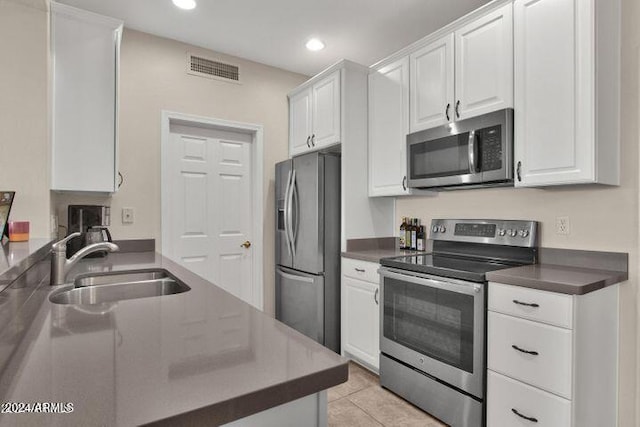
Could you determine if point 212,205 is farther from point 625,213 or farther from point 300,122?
point 625,213

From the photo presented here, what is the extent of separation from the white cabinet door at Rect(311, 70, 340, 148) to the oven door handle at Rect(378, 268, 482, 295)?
1.25 meters

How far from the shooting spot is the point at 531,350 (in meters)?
1.70

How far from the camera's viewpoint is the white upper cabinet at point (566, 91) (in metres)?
1.76

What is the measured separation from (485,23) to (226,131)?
237cm

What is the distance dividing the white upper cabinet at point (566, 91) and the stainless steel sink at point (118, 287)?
1.93 metres

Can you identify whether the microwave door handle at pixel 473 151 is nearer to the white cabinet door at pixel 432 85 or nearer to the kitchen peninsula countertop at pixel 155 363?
the white cabinet door at pixel 432 85

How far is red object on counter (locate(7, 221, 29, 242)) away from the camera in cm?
179

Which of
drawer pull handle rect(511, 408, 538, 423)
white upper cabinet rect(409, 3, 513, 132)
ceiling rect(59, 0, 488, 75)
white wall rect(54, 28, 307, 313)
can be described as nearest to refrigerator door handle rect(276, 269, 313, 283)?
white wall rect(54, 28, 307, 313)

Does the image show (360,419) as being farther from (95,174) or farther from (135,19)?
(135,19)

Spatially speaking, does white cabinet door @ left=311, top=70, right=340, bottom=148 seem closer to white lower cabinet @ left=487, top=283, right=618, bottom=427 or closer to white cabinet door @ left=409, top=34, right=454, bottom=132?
white cabinet door @ left=409, top=34, right=454, bottom=132

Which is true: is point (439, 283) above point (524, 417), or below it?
above

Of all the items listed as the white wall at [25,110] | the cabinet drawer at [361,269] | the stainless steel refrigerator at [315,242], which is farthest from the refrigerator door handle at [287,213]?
the white wall at [25,110]

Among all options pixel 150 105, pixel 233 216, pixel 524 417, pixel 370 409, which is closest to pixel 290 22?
pixel 150 105

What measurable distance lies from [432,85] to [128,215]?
2.57 meters
